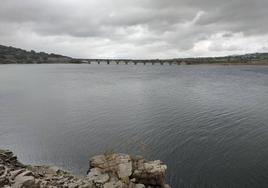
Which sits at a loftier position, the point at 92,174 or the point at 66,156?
the point at 92,174

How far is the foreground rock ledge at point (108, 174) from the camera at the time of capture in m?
18.7

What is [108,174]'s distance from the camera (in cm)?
2108

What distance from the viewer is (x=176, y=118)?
45.3 metres

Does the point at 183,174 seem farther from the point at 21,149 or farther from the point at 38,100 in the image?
the point at 38,100

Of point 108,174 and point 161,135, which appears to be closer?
point 108,174

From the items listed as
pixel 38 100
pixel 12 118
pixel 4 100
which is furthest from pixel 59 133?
pixel 4 100

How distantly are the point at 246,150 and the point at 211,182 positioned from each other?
9.66 metres

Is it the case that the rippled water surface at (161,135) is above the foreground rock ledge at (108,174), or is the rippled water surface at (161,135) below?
below

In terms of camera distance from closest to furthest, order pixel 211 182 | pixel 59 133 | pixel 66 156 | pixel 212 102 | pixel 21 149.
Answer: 1. pixel 211 182
2. pixel 66 156
3. pixel 21 149
4. pixel 59 133
5. pixel 212 102

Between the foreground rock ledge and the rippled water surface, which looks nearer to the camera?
the foreground rock ledge

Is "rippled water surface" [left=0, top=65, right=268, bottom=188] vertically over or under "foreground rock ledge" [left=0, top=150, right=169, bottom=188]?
under

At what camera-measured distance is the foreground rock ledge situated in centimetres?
1870

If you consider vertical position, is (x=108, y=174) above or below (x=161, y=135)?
above

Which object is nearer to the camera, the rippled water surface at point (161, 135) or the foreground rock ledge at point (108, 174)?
the foreground rock ledge at point (108, 174)
